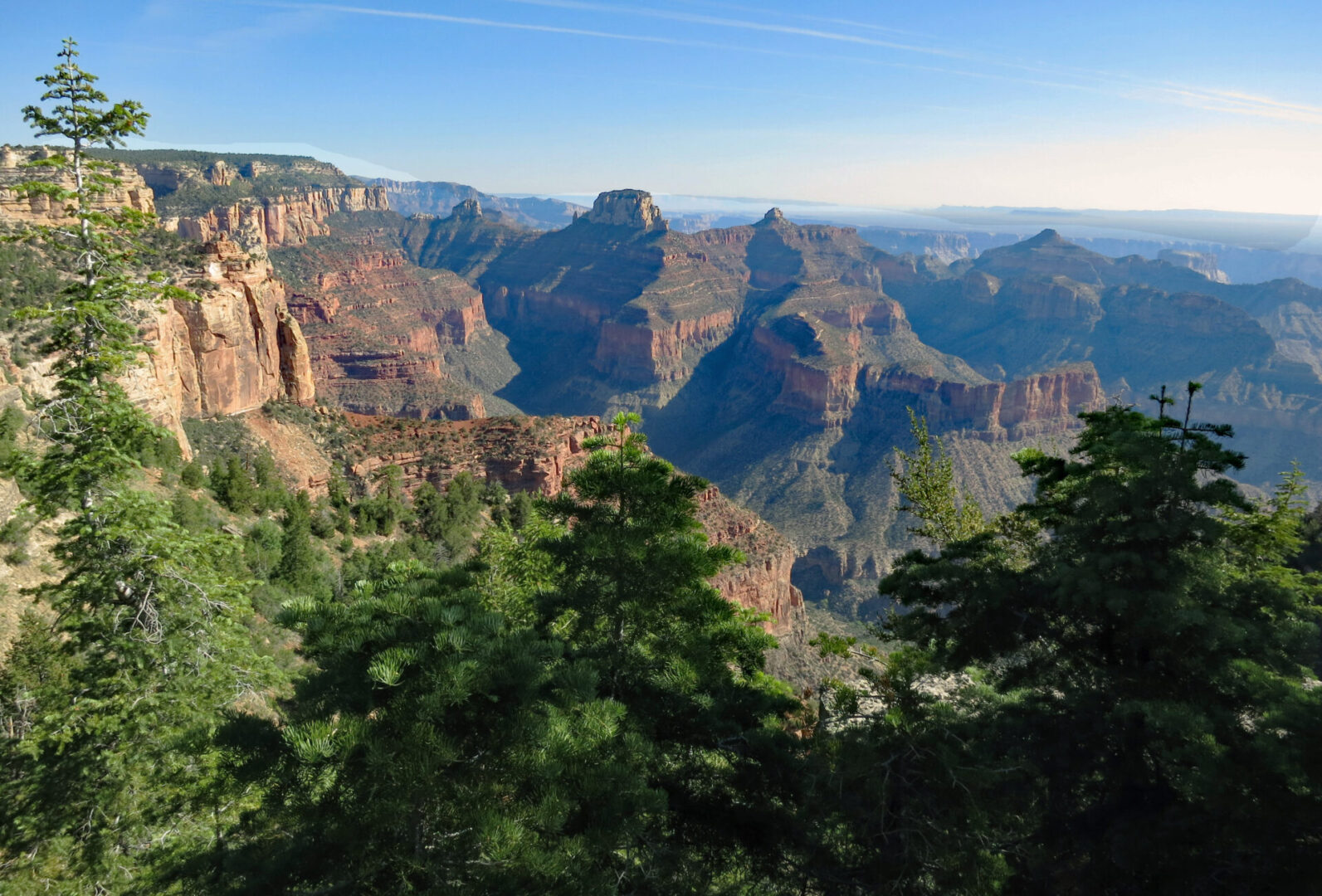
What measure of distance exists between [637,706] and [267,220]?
16848 cm

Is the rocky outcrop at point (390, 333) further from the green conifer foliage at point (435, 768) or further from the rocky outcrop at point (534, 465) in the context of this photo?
the green conifer foliage at point (435, 768)

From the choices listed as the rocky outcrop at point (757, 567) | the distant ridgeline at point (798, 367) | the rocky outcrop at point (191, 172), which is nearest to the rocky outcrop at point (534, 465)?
the rocky outcrop at point (757, 567)

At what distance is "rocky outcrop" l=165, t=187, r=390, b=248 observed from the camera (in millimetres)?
126438

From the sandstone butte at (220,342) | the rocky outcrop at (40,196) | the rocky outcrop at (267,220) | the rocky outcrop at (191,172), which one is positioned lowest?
the sandstone butte at (220,342)

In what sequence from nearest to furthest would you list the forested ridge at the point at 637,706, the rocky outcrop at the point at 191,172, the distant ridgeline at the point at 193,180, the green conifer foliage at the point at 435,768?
the green conifer foliage at the point at 435,768, the forested ridge at the point at 637,706, the distant ridgeline at the point at 193,180, the rocky outcrop at the point at 191,172

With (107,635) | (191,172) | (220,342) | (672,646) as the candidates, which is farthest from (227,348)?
(191,172)

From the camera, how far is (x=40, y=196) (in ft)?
148

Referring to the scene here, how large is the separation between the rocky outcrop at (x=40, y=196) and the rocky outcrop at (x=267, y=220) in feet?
135

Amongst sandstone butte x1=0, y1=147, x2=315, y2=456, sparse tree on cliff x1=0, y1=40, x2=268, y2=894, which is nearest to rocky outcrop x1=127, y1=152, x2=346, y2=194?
sandstone butte x1=0, y1=147, x2=315, y2=456

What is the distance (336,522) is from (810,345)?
358ft

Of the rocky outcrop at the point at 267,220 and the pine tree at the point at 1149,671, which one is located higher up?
the rocky outcrop at the point at 267,220

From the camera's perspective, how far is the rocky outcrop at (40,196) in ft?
125

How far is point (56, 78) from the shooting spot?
11.9 m

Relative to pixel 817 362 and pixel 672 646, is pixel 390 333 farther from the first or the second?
pixel 672 646
